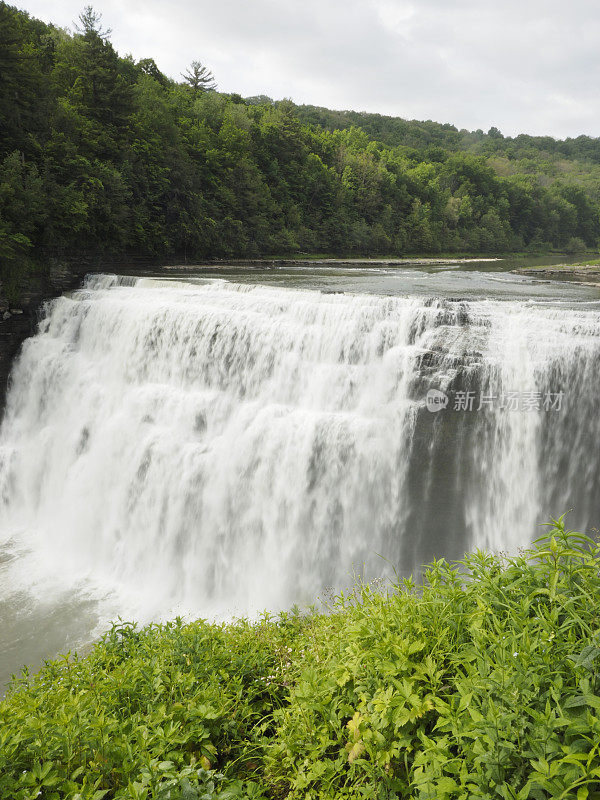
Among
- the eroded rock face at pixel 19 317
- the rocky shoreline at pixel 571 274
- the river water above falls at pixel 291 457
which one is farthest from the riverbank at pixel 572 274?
the eroded rock face at pixel 19 317

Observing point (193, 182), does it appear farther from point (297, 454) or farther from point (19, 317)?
→ point (297, 454)

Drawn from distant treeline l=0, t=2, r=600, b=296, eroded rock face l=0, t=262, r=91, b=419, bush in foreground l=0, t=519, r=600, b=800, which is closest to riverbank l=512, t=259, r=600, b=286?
distant treeline l=0, t=2, r=600, b=296

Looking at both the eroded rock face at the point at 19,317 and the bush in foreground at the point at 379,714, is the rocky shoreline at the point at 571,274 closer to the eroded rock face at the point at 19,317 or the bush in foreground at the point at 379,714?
the bush in foreground at the point at 379,714

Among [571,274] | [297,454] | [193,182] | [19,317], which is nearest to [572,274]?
[571,274]

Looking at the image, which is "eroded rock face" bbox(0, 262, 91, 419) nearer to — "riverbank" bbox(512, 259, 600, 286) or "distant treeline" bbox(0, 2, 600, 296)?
"distant treeline" bbox(0, 2, 600, 296)

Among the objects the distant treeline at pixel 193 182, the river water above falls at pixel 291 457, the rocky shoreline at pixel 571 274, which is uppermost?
the distant treeline at pixel 193 182

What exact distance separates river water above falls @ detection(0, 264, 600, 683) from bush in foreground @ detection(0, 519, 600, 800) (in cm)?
467

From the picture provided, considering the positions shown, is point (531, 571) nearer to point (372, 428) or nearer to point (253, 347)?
point (372, 428)

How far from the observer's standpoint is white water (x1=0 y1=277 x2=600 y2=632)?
811 cm

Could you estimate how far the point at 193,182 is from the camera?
80.5ft

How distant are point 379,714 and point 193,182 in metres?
25.6

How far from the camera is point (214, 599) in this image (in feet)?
29.3

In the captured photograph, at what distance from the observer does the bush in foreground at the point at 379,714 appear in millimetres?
2295

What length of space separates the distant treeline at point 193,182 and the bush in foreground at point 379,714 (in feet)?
44.8
